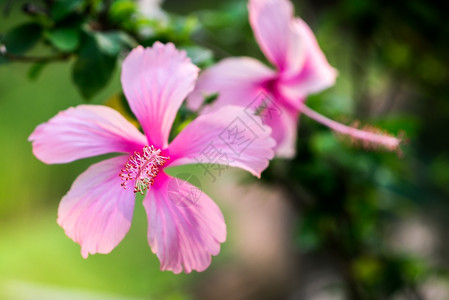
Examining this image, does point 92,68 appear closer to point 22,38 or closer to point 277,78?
point 22,38

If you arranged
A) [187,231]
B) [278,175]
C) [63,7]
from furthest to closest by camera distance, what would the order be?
[278,175] < [63,7] < [187,231]

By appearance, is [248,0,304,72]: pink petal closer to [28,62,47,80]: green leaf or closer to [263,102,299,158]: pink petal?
[263,102,299,158]: pink petal

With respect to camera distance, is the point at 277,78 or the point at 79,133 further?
the point at 277,78

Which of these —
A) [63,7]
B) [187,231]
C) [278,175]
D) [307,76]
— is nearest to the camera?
[187,231]

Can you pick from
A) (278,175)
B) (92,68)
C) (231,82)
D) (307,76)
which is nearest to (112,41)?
(92,68)

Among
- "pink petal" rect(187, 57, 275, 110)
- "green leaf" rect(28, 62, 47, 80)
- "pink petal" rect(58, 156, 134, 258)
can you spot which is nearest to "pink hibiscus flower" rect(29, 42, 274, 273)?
"pink petal" rect(58, 156, 134, 258)

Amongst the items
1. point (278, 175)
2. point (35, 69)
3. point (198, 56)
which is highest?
point (198, 56)

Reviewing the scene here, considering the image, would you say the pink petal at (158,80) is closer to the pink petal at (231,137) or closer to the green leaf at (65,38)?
the pink petal at (231,137)

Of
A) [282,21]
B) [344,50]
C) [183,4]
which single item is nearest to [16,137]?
[183,4]
